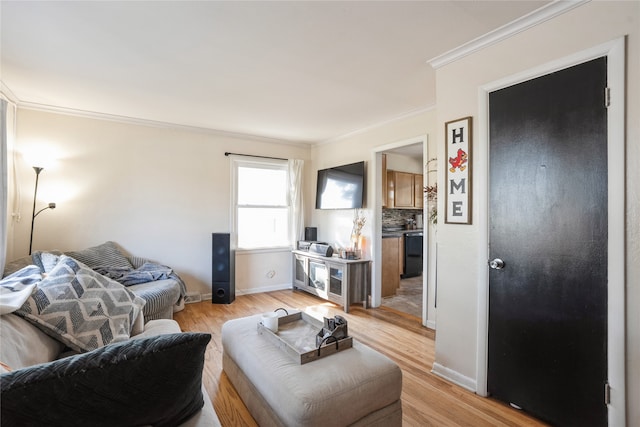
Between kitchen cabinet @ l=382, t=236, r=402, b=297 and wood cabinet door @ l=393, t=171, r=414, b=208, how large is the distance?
1.01 metres

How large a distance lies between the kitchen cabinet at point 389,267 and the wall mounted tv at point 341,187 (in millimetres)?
969

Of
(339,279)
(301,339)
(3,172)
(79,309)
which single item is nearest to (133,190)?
(3,172)

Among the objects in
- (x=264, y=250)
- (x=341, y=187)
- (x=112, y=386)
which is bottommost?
(x=264, y=250)

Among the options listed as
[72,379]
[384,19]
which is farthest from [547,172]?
[72,379]

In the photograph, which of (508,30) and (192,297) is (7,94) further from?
(508,30)

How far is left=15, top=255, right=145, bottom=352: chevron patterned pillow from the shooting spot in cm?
142

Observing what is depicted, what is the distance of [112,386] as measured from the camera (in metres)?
0.76

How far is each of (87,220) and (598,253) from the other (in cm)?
471

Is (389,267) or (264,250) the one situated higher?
(264,250)

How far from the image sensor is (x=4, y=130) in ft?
8.54

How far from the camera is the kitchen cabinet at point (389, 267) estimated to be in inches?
180

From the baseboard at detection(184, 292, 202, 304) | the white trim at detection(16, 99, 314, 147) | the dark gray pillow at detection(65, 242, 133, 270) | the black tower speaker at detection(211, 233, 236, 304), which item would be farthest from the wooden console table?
the dark gray pillow at detection(65, 242, 133, 270)

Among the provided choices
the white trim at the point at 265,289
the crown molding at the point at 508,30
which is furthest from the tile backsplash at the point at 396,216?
the crown molding at the point at 508,30

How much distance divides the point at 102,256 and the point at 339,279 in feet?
9.15
